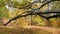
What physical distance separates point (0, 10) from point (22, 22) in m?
1.21

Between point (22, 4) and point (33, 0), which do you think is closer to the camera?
point (22, 4)

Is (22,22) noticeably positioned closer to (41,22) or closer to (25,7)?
(41,22)

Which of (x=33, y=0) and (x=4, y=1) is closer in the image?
(x=4, y=1)

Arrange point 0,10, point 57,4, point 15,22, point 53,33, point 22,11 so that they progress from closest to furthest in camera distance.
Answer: point 53,33 → point 57,4 → point 22,11 → point 0,10 → point 15,22

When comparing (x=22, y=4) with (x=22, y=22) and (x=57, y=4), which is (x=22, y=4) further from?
(x=22, y=22)

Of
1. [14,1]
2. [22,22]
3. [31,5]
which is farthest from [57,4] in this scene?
[22,22]

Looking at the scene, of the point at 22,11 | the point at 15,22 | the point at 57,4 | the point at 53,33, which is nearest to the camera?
the point at 53,33

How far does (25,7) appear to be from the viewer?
6.43m

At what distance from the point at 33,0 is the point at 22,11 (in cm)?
58

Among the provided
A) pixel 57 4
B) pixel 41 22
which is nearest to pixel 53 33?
pixel 57 4

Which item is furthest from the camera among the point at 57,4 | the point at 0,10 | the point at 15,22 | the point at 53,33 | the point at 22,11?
the point at 15,22

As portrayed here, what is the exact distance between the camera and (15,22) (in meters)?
8.16

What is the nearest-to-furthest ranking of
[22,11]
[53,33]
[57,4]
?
[53,33], [57,4], [22,11]

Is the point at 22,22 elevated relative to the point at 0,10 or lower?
lower
